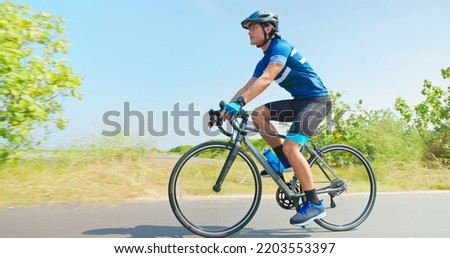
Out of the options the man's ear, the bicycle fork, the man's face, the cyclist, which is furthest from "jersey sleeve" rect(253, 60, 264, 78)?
the bicycle fork

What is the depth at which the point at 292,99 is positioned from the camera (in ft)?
15.2

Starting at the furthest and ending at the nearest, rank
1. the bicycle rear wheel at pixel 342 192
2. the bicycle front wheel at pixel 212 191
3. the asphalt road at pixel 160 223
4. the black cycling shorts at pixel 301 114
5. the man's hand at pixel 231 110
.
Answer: the bicycle rear wheel at pixel 342 192
the asphalt road at pixel 160 223
the black cycling shorts at pixel 301 114
the bicycle front wheel at pixel 212 191
the man's hand at pixel 231 110

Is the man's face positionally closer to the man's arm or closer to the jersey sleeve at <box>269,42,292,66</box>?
the jersey sleeve at <box>269,42,292,66</box>

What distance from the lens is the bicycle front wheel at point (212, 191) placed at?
14.0 feet

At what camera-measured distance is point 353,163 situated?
5.52 metres

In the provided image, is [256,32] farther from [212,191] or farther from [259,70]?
[212,191]

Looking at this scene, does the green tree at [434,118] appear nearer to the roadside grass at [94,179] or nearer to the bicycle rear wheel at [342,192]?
the roadside grass at [94,179]

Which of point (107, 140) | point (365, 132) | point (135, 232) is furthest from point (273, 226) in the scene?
point (365, 132)

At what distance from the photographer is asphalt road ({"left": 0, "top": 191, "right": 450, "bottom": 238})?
4.55 metres

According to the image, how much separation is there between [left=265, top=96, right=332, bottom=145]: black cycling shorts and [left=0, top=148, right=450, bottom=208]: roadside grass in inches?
103

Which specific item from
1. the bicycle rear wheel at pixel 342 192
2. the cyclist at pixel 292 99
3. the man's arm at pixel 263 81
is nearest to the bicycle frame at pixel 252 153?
the cyclist at pixel 292 99

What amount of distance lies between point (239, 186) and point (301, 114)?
115cm

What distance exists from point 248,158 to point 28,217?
2.69 m

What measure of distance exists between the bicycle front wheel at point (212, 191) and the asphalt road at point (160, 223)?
6.9 inches
